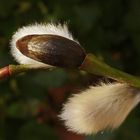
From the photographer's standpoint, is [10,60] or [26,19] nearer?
[10,60]

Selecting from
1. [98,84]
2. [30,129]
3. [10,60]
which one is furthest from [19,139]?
[98,84]

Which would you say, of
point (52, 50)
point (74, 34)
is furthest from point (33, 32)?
point (74, 34)

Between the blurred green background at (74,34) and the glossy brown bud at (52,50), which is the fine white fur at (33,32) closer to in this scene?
the glossy brown bud at (52,50)

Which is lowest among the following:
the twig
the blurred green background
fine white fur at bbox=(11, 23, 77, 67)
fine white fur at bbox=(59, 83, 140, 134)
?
the blurred green background

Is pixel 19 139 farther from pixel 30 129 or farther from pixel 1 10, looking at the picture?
pixel 1 10

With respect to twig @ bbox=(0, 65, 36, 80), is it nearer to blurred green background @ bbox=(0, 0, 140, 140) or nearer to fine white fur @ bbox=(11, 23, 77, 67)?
fine white fur @ bbox=(11, 23, 77, 67)

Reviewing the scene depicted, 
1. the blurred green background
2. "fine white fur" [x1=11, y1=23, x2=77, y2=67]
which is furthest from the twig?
the blurred green background
